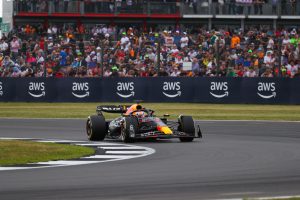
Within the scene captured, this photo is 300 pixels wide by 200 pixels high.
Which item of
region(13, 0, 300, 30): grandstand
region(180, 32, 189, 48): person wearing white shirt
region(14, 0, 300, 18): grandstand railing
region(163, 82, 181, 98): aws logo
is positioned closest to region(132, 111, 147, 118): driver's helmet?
region(163, 82, 181, 98): aws logo

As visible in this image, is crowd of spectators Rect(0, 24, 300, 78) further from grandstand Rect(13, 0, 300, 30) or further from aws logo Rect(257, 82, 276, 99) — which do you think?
grandstand Rect(13, 0, 300, 30)

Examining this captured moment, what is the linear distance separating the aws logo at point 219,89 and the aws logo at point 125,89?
3314mm

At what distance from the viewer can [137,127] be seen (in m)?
20.4

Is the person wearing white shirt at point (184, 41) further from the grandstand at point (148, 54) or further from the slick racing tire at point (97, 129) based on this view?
the slick racing tire at point (97, 129)

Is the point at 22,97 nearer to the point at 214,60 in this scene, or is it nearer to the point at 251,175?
the point at 214,60

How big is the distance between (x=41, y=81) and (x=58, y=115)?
6.40 metres

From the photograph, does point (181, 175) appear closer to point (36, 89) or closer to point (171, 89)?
point (171, 89)

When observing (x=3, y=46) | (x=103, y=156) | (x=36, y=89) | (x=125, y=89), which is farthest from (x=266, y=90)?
(x=103, y=156)

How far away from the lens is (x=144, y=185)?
478 inches

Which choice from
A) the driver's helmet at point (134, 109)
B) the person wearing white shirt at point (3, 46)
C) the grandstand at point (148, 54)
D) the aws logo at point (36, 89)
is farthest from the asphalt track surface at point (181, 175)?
the person wearing white shirt at point (3, 46)

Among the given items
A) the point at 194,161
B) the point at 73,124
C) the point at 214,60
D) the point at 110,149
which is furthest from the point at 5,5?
the point at 194,161

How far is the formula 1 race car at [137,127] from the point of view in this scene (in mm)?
20281

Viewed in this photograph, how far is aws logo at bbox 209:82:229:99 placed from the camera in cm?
3828

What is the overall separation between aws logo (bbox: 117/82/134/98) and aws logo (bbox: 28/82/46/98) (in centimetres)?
322
